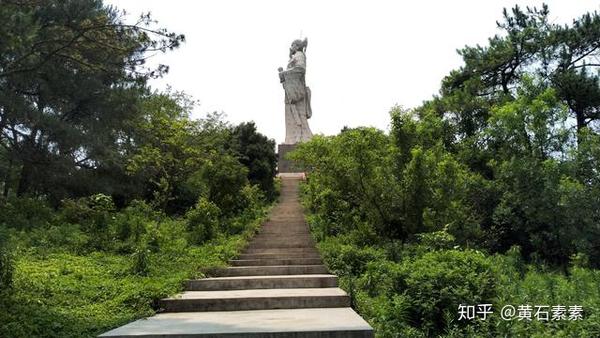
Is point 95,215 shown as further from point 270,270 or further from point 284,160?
point 284,160

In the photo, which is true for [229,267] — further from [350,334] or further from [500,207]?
[500,207]

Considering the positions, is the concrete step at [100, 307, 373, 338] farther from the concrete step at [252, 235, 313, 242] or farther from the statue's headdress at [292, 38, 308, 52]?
the statue's headdress at [292, 38, 308, 52]

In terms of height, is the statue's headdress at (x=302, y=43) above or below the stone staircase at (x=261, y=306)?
above

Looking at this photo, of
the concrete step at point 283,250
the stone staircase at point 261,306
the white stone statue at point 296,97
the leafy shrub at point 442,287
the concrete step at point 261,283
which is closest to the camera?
the stone staircase at point 261,306

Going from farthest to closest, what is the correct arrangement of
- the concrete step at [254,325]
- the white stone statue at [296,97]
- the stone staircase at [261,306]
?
the white stone statue at [296,97]
the stone staircase at [261,306]
the concrete step at [254,325]

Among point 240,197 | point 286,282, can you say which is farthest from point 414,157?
point 240,197

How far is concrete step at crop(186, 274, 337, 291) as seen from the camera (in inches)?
330

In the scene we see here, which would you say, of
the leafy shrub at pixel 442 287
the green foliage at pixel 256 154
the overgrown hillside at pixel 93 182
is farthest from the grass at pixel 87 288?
the green foliage at pixel 256 154

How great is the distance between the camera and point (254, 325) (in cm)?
591

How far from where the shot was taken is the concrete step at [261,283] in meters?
8.39

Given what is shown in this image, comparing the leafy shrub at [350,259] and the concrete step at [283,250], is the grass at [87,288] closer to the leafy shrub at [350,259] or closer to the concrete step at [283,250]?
the concrete step at [283,250]

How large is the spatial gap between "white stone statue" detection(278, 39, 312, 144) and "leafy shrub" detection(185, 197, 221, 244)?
15.6 m

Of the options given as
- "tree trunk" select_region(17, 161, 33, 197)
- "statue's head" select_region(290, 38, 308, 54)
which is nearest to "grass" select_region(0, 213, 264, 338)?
"tree trunk" select_region(17, 161, 33, 197)

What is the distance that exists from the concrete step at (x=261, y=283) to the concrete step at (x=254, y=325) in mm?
1326
